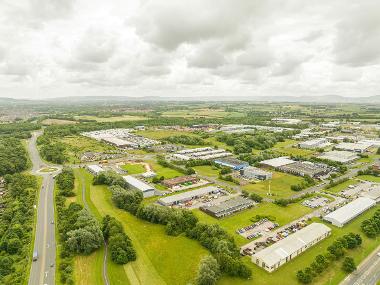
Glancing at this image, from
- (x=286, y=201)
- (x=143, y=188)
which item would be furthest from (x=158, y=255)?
(x=286, y=201)

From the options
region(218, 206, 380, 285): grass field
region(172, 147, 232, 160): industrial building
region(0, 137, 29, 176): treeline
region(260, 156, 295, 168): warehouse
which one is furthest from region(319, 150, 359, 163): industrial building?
region(0, 137, 29, 176): treeline

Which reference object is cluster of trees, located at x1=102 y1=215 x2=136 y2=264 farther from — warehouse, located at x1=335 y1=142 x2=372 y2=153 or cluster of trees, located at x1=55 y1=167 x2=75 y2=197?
warehouse, located at x1=335 y1=142 x2=372 y2=153

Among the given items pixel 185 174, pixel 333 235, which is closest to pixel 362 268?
pixel 333 235

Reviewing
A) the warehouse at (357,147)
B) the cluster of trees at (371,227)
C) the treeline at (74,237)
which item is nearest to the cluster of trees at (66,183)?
the treeline at (74,237)

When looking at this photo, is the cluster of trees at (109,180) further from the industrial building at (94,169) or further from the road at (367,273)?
the road at (367,273)

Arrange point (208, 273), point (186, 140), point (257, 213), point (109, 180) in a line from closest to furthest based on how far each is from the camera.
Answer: point (208, 273), point (257, 213), point (109, 180), point (186, 140)

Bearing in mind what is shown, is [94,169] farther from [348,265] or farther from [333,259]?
[348,265]

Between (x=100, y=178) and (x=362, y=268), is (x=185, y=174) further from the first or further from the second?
(x=362, y=268)
